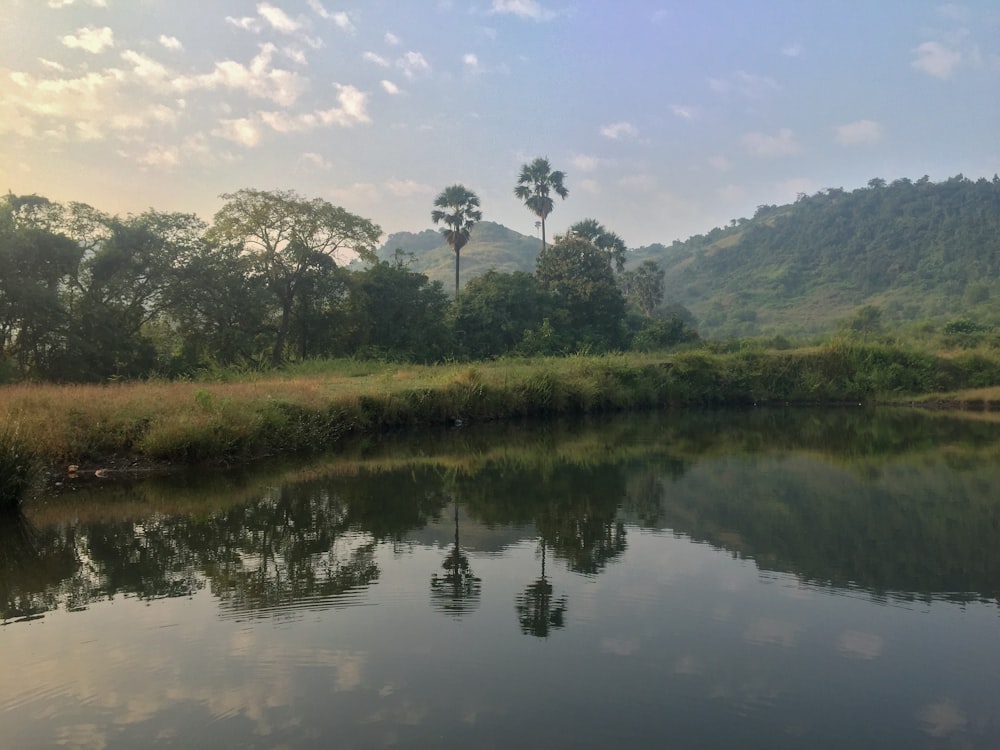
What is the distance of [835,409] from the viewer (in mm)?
29891

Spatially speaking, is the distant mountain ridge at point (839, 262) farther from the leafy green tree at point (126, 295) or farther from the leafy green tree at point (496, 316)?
the leafy green tree at point (126, 295)

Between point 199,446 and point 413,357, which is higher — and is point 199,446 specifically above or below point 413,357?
below

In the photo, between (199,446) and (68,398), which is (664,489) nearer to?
(199,446)

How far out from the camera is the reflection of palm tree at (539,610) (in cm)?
623

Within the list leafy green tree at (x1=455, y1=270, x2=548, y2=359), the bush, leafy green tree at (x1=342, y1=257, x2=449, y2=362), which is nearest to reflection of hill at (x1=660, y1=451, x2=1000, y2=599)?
the bush

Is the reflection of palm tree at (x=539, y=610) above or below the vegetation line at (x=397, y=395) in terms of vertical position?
below

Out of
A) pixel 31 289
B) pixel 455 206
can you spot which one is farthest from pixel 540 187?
pixel 31 289

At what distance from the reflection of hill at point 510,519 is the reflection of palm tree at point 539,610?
835 mm

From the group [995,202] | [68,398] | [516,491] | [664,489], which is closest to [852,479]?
[664,489]

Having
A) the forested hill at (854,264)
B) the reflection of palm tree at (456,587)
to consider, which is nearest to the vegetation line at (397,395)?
the reflection of palm tree at (456,587)

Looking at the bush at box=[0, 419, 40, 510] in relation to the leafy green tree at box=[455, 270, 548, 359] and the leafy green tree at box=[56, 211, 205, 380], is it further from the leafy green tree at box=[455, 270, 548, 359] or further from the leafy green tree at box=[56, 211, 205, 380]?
the leafy green tree at box=[455, 270, 548, 359]

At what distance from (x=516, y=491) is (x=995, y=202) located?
99723mm

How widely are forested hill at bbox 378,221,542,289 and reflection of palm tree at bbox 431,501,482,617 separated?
3092 inches

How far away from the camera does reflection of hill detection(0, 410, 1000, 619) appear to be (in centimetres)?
754
